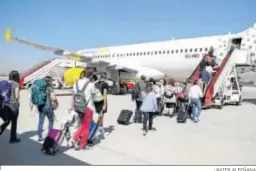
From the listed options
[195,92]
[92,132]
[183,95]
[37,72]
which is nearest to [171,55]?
[183,95]

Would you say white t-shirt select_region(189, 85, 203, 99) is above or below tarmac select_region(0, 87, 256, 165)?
above

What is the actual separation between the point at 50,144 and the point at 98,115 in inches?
60.4

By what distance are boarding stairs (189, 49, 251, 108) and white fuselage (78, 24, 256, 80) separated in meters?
0.81

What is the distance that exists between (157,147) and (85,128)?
4.27ft

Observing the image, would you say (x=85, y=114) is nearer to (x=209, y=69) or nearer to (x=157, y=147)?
(x=157, y=147)

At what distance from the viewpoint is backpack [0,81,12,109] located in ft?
19.9

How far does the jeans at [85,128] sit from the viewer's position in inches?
235

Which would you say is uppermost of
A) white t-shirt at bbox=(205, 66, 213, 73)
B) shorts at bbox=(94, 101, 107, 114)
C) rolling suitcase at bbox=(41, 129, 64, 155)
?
white t-shirt at bbox=(205, 66, 213, 73)

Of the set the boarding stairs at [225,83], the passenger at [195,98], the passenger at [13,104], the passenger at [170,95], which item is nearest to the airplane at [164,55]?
the boarding stairs at [225,83]

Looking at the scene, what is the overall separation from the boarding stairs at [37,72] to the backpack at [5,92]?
18.2 m

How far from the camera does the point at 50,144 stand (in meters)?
5.57

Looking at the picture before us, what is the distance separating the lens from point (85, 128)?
6.02m

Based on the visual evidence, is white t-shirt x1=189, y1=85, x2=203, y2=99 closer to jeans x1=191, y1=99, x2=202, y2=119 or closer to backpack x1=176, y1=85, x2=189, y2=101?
jeans x1=191, y1=99, x2=202, y2=119

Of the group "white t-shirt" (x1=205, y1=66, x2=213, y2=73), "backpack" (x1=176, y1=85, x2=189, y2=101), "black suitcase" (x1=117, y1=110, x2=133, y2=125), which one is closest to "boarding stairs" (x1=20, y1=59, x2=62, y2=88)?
"white t-shirt" (x1=205, y1=66, x2=213, y2=73)
